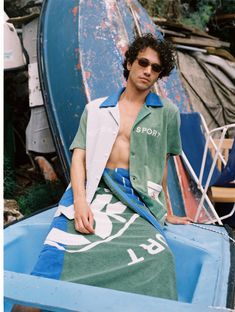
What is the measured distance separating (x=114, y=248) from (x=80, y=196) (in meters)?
0.37

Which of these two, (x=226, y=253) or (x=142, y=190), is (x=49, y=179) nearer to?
(x=142, y=190)

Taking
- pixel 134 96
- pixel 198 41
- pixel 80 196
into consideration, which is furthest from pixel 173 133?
pixel 198 41

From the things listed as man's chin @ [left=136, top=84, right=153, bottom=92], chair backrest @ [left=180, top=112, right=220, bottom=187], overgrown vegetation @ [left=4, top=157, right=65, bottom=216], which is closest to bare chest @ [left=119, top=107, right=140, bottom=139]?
man's chin @ [left=136, top=84, right=153, bottom=92]

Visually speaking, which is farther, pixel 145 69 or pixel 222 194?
pixel 222 194

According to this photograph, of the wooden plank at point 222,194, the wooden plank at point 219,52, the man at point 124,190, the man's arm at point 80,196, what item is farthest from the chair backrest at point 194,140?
the wooden plank at point 219,52

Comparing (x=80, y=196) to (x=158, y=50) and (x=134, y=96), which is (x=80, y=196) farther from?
(x=158, y=50)

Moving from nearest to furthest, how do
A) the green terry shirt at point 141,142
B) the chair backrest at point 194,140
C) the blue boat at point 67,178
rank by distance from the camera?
the blue boat at point 67,178 < the green terry shirt at point 141,142 < the chair backrest at point 194,140

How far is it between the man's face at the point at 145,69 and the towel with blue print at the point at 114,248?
1.57 feet

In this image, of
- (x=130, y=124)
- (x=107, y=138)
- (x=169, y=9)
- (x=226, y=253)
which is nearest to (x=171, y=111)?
(x=130, y=124)

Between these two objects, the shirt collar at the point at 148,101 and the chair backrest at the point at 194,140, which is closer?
the shirt collar at the point at 148,101

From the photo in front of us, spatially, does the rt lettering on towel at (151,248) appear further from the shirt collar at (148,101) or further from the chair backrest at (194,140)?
the chair backrest at (194,140)

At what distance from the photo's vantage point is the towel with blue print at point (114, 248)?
1.73m

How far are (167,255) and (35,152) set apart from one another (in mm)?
2800

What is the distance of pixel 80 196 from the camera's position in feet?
7.04
